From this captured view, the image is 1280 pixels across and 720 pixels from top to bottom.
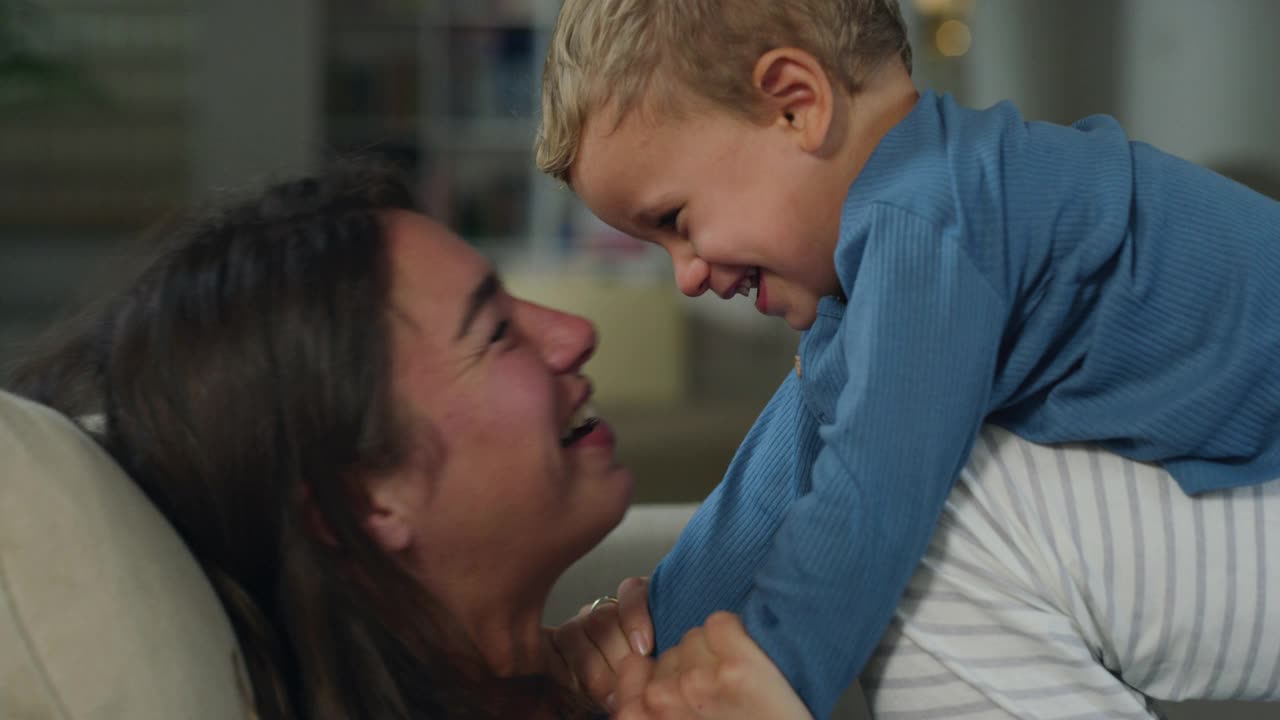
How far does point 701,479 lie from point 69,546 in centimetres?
215

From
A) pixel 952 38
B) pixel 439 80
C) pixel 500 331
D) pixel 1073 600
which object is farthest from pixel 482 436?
pixel 952 38

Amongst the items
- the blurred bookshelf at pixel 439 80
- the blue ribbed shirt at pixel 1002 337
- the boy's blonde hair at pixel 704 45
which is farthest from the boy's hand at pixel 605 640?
the blurred bookshelf at pixel 439 80

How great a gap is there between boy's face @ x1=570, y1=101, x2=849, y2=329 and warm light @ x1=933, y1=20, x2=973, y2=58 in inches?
183

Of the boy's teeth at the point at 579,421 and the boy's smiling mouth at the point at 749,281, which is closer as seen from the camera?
the boy's teeth at the point at 579,421

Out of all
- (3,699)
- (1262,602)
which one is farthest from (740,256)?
(3,699)

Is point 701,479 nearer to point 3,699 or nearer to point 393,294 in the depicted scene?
point 393,294

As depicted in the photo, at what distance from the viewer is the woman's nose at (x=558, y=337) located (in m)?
0.99

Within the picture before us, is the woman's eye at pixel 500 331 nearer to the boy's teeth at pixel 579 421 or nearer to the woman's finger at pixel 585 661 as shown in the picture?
the boy's teeth at pixel 579 421

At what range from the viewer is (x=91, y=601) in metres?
0.72

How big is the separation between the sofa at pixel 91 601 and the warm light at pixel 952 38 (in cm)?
510

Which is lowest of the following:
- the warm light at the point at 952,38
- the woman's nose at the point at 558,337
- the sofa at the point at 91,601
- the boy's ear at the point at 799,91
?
the warm light at the point at 952,38

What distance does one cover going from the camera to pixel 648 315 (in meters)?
5.01

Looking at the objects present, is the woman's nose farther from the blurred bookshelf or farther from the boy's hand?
the blurred bookshelf

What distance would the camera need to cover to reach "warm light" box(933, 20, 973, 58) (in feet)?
17.7
